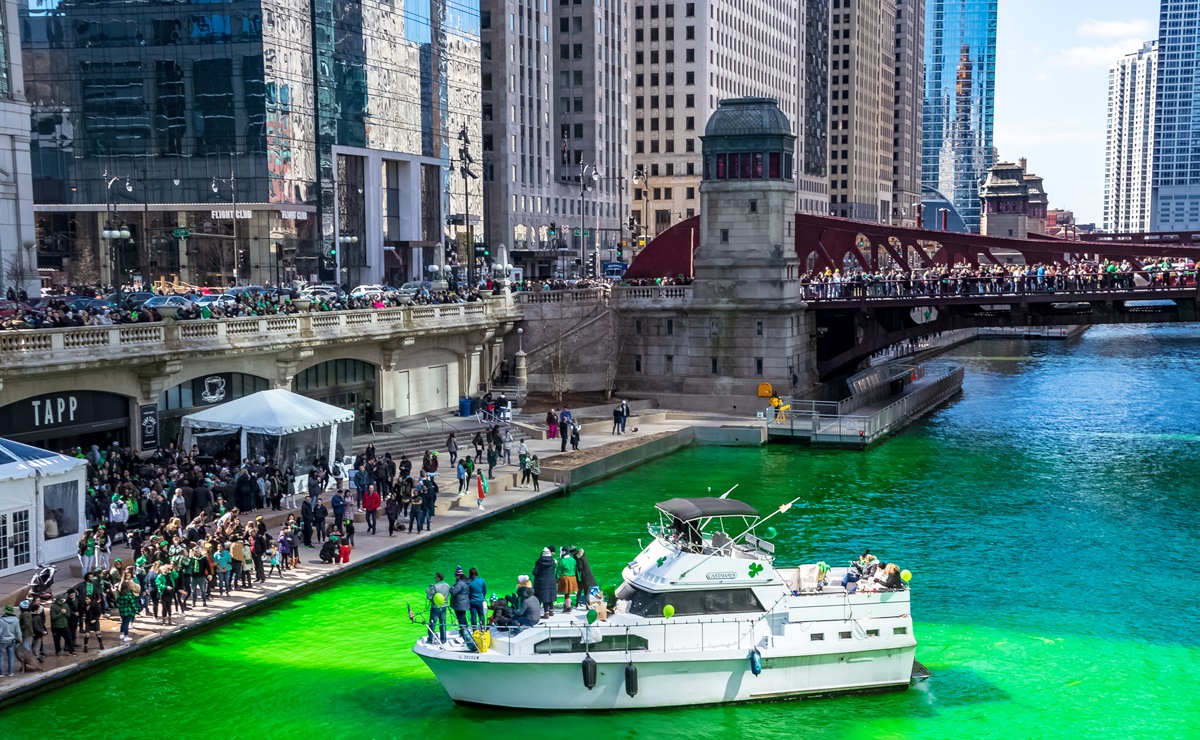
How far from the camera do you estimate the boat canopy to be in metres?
29.9

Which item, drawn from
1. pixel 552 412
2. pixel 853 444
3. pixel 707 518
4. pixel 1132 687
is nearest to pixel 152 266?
pixel 552 412

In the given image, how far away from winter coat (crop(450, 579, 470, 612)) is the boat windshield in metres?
3.64

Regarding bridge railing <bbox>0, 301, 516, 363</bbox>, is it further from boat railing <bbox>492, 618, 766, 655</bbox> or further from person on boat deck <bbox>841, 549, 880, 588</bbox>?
person on boat deck <bbox>841, 549, 880, 588</bbox>

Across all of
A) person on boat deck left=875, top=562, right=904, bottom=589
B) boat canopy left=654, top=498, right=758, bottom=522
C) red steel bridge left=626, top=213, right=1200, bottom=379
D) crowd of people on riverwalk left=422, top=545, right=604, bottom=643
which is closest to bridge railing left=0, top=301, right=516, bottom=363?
crowd of people on riverwalk left=422, top=545, right=604, bottom=643

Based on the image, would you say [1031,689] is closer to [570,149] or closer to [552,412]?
[552,412]

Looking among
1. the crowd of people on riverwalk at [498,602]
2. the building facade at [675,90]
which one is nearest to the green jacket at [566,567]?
the crowd of people on riverwalk at [498,602]

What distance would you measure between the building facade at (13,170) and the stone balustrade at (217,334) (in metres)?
20.0

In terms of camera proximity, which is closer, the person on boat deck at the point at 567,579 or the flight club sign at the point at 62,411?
the person on boat deck at the point at 567,579

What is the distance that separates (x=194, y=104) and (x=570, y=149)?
6182cm

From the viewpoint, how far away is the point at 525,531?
44125mm

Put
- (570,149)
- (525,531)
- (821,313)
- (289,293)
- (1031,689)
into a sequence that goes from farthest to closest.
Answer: (570,149)
(821,313)
(289,293)
(525,531)
(1031,689)

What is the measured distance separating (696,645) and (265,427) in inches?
751

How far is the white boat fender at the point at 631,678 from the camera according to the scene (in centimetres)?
2750

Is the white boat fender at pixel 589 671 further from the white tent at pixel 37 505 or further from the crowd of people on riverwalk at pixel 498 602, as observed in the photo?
the white tent at pixel 37 505
